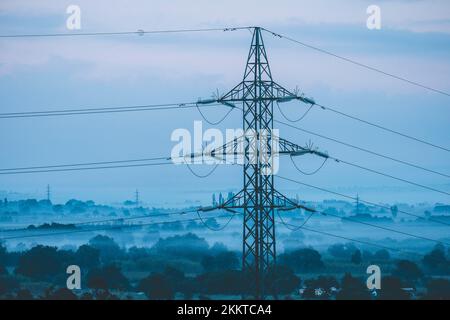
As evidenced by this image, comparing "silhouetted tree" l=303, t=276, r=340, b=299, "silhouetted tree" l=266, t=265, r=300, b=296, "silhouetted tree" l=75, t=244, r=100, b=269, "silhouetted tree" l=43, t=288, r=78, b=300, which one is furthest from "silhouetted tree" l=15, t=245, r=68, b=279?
"silhouetted tree" l=303, t=276, r=340, b=299

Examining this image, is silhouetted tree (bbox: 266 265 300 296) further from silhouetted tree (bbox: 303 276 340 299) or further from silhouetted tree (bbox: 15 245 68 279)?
silhouetted tree (bbox: 15 245 68 279)

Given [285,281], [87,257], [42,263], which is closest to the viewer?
[285,281]

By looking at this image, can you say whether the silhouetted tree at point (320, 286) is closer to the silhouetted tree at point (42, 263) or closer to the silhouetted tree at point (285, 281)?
the silhouetted tree at point (285, 281)

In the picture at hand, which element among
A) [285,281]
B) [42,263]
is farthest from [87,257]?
[285,281]

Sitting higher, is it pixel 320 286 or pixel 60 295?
pixel 320 286

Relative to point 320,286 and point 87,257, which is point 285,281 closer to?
point 320,286

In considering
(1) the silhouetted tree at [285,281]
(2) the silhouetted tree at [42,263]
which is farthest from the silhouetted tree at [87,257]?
(1) the silhouetted tree at [285,281]

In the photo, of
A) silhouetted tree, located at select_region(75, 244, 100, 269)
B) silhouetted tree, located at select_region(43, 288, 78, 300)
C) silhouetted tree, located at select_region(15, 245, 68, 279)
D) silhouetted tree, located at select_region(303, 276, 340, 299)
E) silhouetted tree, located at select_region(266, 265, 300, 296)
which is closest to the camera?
silhouetted tree, located at select_region(43, 288, 78, 300)
